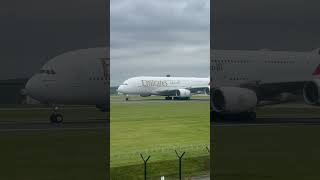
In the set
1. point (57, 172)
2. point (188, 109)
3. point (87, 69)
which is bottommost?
point (57, 172)

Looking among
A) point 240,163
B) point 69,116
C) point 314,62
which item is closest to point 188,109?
point 240,163

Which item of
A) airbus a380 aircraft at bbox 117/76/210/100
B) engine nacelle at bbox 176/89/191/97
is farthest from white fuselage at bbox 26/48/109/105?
engine nacelle at bbox 176/89/191/97

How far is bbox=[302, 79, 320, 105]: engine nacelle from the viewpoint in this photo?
18.4m

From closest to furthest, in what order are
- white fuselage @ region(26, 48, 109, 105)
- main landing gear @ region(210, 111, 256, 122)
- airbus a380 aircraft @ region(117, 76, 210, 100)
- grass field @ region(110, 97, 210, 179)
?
grass field @ region(110, 97, 210, 179) → airbus a380 aircraft @ region(117, 76, 210, 100) → main landing gear @ region(210, 111, 256, 122) → white fuselage @ region(26, 48, 109, 105)

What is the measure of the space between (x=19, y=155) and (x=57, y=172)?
2.25m

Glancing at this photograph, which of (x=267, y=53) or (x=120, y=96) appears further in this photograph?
(x=267, y=53)

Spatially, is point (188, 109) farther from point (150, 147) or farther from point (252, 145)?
point (150, 147)

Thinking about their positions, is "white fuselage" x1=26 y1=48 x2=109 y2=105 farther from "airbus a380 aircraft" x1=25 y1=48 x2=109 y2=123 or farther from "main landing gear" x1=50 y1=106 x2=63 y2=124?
"main landing gear" x1=50 y1=106 x2=63 y2=124

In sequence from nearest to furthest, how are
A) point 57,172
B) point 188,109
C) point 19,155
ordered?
point 57,172, point 19,155, point 188,109

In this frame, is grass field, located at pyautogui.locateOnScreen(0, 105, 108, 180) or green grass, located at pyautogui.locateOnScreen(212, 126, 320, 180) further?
green grass, located at pyautogui.locateOnScreen(212, 126, 320, 180)

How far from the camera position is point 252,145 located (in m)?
11.3

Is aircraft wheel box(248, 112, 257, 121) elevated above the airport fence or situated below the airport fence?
above

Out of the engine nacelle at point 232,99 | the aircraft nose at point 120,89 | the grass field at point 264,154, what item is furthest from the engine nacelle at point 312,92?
the aircraft nose at point 120,89

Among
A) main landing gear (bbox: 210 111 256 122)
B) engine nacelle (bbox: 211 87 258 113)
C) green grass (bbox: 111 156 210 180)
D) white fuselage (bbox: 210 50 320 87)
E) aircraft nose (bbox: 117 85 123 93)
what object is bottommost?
green grass (bbox: 111 156 210 180)
